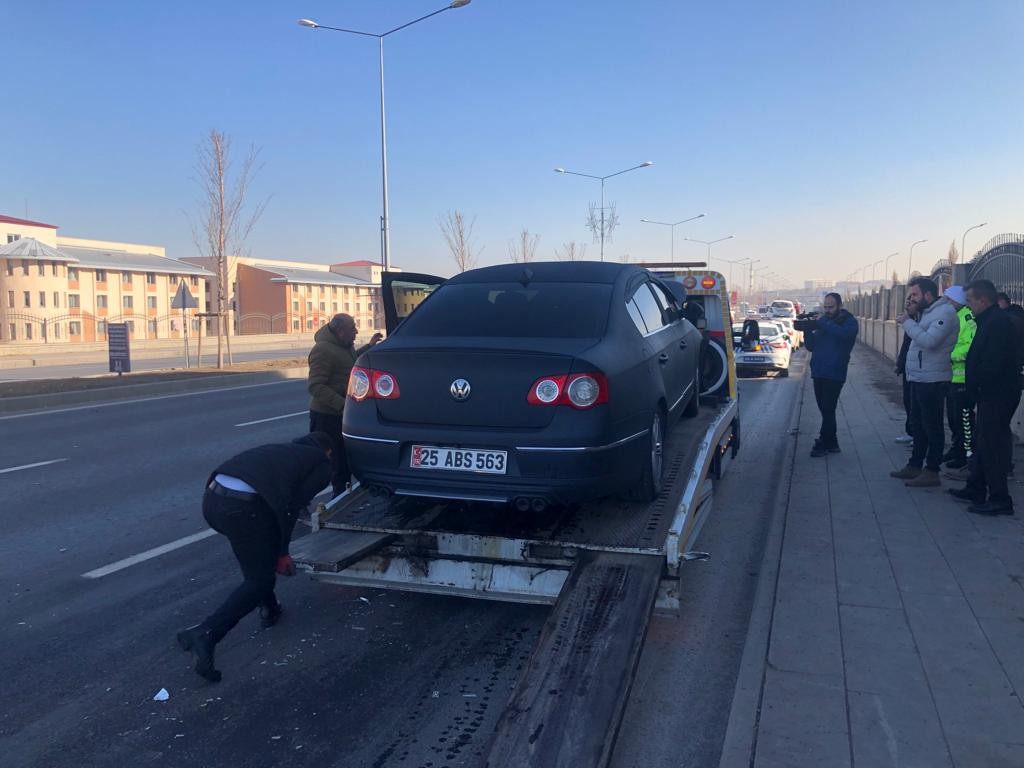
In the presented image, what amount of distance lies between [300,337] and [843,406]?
1544 inches

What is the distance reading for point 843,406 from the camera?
573 inches

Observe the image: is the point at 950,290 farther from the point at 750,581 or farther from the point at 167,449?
the point at 167,449

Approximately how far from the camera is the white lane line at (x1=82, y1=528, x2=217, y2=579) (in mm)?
5848

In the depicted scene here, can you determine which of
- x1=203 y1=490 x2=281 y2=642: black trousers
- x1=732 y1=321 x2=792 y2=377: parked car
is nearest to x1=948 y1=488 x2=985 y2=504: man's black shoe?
x1=203 y1=490 x2=281 y2=642: black trousers

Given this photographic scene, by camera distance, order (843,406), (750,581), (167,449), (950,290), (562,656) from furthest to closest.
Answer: (843,406) → (167,449) → (950,290) → (750,581) → (562,656)

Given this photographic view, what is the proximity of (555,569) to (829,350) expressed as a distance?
20.4ft

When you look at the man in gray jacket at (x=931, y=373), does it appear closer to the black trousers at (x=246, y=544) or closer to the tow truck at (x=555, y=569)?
the tow truck at (x=555, y=569)

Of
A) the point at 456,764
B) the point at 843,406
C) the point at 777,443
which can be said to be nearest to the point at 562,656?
the point at 456,764

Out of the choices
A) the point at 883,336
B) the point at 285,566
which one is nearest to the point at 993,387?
the point at 285,566

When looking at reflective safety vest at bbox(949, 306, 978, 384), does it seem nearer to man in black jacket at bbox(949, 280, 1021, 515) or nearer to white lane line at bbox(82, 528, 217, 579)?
man in black jacket at bbox(949, 280, 1021, 515)

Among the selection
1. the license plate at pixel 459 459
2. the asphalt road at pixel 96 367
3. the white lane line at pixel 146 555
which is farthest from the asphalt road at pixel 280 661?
the asphalt road at pixel 96 367

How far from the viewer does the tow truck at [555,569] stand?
3.30 m

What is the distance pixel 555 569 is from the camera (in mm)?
4488

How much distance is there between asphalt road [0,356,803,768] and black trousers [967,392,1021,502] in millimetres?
1840
